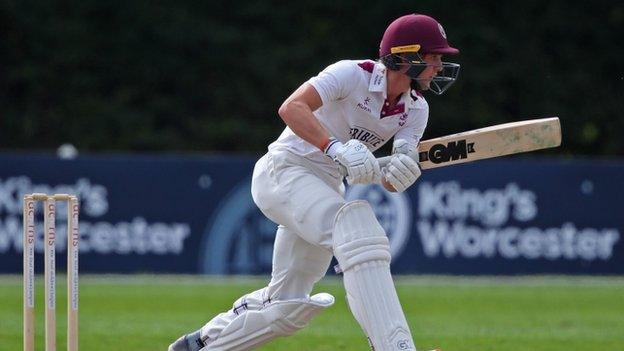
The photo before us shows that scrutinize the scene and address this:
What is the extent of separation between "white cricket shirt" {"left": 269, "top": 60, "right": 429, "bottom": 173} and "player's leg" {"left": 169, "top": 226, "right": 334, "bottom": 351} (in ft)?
1.11

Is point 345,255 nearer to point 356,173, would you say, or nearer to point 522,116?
point 356,173

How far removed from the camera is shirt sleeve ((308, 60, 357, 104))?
16.0 ft

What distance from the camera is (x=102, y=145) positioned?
693 inches

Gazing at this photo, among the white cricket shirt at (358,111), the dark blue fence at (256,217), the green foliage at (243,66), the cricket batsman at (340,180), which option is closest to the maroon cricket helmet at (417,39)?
the cricket batsman at (340,180)

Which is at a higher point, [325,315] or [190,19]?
[190,19]

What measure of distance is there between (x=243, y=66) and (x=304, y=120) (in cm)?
1351

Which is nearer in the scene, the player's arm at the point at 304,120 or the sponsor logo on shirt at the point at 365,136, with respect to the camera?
the player's arm at the point at 304,120

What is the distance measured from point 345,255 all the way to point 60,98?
13.8 m

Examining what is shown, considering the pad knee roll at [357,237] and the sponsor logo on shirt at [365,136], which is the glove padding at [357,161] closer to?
the pad knee roll at [357,237]

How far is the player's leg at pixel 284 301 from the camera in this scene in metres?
5.12

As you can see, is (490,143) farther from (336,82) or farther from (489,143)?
(336,82)

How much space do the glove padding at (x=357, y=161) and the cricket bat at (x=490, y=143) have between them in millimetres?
229

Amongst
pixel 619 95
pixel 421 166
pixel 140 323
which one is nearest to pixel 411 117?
pixel 421 166

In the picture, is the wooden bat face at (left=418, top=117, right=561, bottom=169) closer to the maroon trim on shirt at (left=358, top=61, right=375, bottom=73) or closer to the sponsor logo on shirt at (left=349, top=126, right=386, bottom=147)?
the sponsor logo on shirt at (left=349, top=126, right=386, bottom=147)
